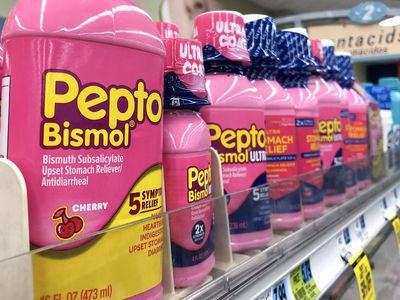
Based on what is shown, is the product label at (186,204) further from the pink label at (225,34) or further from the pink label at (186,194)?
the pink label at (225,34)

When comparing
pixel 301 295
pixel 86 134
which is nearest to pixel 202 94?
pixel 86 134

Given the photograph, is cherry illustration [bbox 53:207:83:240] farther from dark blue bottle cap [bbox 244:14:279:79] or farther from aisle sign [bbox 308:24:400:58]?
aisle sign [bbox 308:24:400:58]

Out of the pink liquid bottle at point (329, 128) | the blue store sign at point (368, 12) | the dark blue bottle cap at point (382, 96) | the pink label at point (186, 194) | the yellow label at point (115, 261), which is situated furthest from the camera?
the blue store sign at point (368, 12)

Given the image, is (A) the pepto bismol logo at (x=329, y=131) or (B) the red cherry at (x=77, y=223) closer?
(B) the red cherry at (x=77, y=223)

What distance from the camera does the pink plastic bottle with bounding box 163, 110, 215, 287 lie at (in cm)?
43

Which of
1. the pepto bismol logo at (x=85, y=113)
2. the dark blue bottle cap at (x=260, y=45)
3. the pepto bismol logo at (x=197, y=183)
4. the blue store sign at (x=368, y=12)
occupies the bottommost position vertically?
the pepto bismol logo at (x=197, y=183)

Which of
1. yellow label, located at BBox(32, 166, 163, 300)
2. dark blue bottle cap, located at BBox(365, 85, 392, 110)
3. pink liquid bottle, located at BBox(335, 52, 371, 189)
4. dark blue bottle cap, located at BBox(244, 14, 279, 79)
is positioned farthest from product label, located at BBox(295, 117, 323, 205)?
dark blue bottle cap, located at BBox(365, 85, 392, 110)

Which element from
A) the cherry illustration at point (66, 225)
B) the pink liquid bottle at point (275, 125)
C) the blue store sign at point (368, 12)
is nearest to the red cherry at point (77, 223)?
the cherry illustration at point (66, 225)

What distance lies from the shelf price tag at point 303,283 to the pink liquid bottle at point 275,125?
71mm

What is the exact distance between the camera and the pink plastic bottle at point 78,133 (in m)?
0.31

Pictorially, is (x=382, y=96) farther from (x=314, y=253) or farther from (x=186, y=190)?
(x=186, y=190)

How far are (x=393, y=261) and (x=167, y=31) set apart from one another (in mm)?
945

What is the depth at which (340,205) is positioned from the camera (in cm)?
86

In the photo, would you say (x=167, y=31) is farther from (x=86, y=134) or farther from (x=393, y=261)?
(x=393, y=261)
